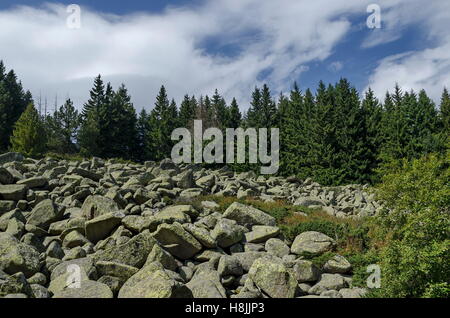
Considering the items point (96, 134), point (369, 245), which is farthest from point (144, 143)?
point (369, 245)

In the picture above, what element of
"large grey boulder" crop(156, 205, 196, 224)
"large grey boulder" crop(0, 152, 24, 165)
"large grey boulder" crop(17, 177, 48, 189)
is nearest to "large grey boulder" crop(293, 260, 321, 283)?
"large grey boulder" crop(156, 205, 196, 224)

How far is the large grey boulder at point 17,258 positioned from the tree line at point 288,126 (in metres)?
32.6

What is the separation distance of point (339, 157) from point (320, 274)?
3609cm

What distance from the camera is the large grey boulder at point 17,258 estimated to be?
9.22m

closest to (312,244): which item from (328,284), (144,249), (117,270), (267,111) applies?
(328,284)

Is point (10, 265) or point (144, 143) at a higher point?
point (144, 143)

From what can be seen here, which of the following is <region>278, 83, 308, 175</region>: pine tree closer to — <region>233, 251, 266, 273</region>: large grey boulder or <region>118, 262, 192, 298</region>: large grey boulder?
<region>233, 251, 266, 273</region>: large grey boulder

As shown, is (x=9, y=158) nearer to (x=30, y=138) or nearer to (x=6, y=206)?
(x=6, y=206)

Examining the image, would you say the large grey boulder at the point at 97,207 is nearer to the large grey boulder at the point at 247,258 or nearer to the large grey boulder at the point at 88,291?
the large grey boulder at the point at 247,258

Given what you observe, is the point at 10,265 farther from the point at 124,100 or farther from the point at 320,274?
the point at 124,100

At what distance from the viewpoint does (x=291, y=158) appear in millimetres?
48344

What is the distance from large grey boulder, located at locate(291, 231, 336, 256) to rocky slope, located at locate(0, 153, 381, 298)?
0.12ft

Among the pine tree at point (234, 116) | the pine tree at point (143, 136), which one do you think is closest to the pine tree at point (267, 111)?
the pine tree at point (234, 116)
